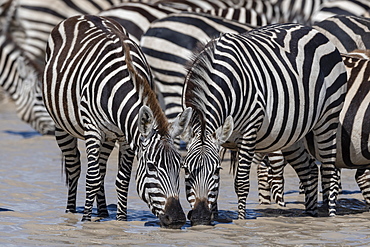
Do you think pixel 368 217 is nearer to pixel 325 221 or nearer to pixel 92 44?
pixel 325 221

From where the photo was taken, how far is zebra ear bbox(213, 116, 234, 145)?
280 inches

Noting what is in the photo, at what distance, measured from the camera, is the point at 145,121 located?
6.89 m

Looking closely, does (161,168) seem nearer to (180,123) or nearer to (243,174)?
(180,123)

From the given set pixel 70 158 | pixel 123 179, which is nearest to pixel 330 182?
pixel 123 179

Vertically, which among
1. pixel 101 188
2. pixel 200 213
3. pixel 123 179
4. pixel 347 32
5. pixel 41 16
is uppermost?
pixel 41 16

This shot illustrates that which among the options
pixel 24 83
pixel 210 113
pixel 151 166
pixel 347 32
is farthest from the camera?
pixel 24 83

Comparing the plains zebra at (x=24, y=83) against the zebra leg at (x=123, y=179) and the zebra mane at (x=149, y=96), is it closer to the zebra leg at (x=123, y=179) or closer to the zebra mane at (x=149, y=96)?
the zebra leg at (x=123, y=179)

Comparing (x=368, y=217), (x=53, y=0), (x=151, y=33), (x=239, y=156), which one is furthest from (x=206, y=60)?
(x=53, y=0)

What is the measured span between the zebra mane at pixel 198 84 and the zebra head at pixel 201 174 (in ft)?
0.58

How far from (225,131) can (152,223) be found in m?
1.13

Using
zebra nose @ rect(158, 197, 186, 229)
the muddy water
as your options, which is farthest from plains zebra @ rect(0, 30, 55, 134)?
zebra nose @ rect(158, 197, 186, 229)

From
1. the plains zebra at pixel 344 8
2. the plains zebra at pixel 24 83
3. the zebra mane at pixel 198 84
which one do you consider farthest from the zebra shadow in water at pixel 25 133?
the zebra mane at pixel 198 84

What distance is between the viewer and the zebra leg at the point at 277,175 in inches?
349

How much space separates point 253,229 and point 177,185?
0.92 m
